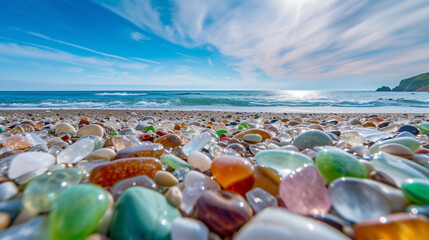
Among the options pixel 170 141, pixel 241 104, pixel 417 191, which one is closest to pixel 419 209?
pixel 417 191

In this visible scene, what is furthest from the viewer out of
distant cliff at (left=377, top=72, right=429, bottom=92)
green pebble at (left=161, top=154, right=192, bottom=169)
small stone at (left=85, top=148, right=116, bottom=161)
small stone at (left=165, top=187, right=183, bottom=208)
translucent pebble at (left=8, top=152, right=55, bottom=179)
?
distant cliff at (left=377, top=72, right=429, bottom=92)

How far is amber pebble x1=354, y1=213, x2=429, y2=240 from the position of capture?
0.53m

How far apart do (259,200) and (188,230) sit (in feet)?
0.96

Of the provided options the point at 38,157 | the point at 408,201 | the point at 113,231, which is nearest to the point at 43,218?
the point at 113,231

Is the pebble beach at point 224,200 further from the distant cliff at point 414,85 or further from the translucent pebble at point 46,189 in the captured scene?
the distant cliff at point 414,85

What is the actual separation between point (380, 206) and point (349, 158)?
264 mm

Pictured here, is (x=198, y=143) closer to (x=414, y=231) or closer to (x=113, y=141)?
(x=113, y=141)

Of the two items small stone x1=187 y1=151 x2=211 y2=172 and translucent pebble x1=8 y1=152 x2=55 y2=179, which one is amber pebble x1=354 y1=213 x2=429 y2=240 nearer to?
small stone x1=187 y1=151 x2=211 y2=172

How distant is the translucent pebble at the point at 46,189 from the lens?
0.65m

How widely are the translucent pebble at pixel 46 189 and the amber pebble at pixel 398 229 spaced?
0.98m

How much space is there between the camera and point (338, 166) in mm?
829

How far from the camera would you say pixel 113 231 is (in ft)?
1.85

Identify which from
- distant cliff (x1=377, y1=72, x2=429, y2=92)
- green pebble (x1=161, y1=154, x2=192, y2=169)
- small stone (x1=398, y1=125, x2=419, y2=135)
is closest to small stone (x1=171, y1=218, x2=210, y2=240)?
green pebble (x1=161, y1=154, x2=192, y2=169)

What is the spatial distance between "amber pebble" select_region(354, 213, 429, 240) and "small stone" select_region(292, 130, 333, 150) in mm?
858
